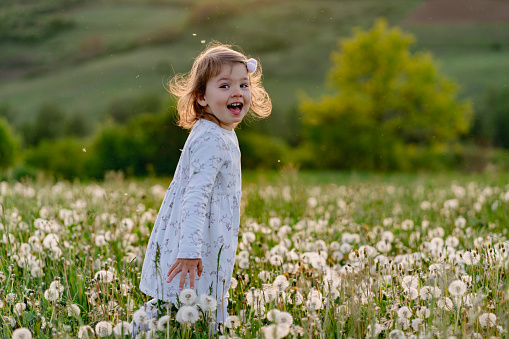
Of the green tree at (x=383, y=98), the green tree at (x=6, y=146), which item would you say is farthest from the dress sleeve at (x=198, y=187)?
the green tree at (x=383, y=98)

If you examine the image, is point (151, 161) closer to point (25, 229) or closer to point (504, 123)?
point (25, 229)

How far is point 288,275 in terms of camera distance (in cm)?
389

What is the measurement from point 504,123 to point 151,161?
122 ft

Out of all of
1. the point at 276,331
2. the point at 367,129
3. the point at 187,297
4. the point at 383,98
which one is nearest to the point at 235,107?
the point at 187,297

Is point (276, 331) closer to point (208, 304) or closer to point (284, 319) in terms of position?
point (284, 319)

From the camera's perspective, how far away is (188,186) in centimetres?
292

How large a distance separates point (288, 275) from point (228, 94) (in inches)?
59.8

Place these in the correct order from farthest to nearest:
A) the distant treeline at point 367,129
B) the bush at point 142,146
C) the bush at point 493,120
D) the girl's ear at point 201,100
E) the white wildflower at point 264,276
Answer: the bush at point 493,120
the distant treeline at point 367,129
the bush at point 142,146
the white wildflower at point 264,276
the girl's ear at point 201,100

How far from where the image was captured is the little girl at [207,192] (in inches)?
112

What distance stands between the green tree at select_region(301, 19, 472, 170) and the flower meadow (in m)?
35.1

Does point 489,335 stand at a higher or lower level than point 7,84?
lower

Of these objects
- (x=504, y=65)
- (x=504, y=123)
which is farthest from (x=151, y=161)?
(x=504, y=65)

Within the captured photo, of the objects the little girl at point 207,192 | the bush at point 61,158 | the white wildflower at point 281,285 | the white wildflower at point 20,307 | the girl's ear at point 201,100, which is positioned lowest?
the bush at point 61,158

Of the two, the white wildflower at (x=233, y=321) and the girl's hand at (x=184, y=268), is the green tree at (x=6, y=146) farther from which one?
the white wildflower at (x=233, y=321)
